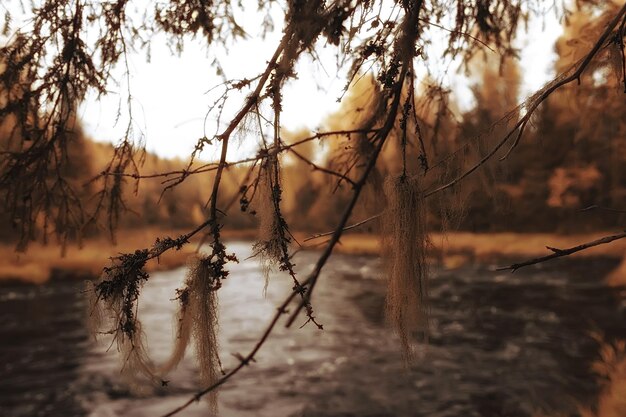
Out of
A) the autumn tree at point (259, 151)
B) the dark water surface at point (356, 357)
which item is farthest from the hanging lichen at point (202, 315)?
the dark water surface at point (356, 357)

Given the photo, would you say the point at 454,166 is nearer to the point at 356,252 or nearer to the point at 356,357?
the point at 356,357

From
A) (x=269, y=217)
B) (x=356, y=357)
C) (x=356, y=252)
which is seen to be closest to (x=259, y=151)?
(x=269, y=217)

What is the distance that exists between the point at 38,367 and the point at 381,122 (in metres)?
9.66

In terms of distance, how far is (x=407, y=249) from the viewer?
171 centimetres

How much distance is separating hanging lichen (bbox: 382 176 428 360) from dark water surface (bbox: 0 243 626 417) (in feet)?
17.4

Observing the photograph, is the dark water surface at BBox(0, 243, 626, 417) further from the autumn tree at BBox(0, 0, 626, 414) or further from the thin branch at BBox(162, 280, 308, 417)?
the thin branch at BBox(162, 280, 308, 417)

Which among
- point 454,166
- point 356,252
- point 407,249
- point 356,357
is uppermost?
point 454,166

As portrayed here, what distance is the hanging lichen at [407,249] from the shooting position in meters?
1.71

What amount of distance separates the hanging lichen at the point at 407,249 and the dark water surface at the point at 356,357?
5.30m

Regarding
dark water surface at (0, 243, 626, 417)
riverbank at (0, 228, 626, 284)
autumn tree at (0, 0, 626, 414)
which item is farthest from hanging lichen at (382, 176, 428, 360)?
riverbank at (0, 228, 626, 284)

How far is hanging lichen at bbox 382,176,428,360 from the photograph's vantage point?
5.62 feet

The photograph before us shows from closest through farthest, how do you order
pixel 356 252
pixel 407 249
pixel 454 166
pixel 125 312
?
pixel 407 249, pixel 125 312, pixel 454 166, pixel 356 252

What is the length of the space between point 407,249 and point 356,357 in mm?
8935

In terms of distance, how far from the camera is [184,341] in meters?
1.80
